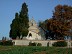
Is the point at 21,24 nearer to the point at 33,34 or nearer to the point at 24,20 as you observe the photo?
the point at 24,20

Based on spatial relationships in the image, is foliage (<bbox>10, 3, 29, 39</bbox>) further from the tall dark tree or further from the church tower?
the church tower

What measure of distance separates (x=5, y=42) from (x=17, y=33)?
10767 mm

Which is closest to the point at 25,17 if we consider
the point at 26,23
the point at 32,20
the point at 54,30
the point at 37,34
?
the point at 26,23

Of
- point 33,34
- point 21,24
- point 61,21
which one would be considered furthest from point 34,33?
point 61,21

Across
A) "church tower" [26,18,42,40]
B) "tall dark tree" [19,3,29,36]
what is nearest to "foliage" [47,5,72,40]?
"tall dark tree" [19,3,29,36]

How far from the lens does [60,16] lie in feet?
259

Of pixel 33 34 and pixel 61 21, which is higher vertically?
pixel 61 21

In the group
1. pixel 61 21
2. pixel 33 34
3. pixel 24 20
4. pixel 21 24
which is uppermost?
pixel 24 20

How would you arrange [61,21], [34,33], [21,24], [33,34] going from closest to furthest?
[61,21] < [21,24] < [33,34] < [34,33]

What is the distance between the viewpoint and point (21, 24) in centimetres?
7850

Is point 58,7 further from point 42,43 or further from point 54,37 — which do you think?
point 42,43

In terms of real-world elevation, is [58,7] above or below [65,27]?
above

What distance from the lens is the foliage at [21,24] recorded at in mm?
77750

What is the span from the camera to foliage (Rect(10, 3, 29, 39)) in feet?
255
